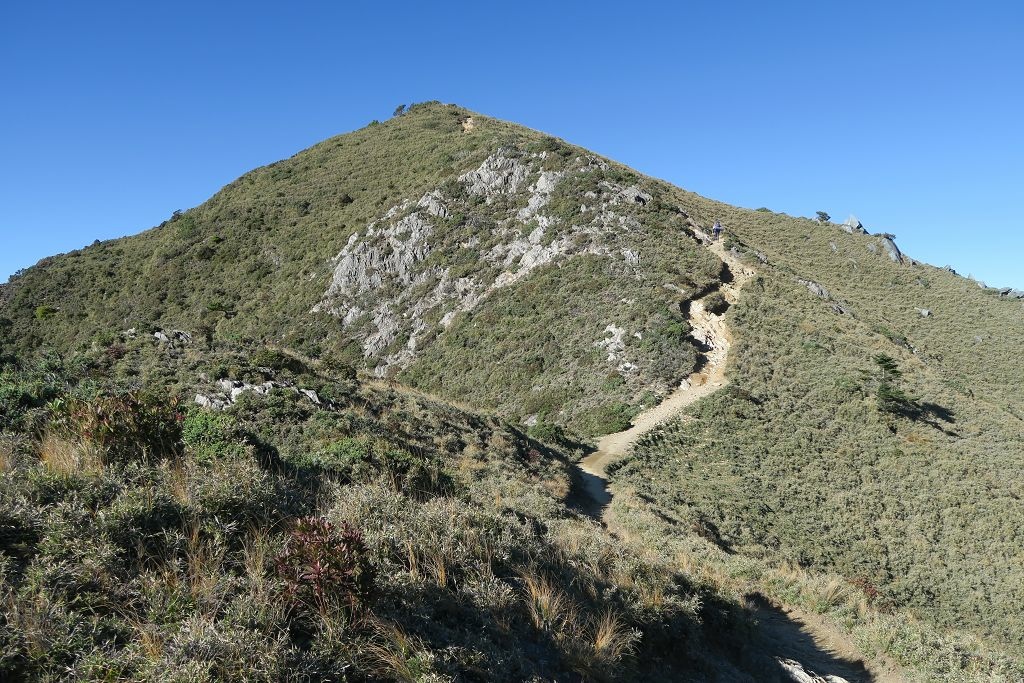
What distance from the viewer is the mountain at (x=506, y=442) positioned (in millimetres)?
4742

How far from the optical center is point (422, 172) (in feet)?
198

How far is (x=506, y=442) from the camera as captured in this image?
19.7 metres

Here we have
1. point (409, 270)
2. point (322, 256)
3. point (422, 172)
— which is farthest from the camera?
point (422, 172)

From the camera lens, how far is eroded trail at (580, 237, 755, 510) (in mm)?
21734

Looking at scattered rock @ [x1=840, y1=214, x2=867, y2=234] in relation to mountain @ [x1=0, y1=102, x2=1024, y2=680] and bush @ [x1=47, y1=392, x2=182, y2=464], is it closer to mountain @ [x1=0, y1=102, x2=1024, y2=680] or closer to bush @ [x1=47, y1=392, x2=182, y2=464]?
mountain @ [x1=0, y1=102, x2=1024, y2=680]

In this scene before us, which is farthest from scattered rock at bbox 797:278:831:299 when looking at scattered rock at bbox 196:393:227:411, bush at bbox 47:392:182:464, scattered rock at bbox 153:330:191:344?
bush at bbox 47:392:182:464

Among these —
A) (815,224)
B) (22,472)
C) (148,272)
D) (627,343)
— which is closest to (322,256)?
(148,272)

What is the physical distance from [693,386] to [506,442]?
14590 millimetres

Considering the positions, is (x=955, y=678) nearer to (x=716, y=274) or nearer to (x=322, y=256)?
(x=716, y=274)

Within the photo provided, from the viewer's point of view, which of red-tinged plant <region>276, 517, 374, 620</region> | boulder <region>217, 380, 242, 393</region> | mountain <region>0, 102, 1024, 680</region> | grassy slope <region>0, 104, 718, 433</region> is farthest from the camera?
grassy slope <region>0, 104, 718, 433</region>

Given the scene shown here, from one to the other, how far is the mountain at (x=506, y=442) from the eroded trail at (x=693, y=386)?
0.31 m

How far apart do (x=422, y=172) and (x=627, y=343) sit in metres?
38.2

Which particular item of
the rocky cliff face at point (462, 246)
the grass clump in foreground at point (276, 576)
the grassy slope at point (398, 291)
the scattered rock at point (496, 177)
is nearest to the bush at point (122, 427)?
the grass clump in foreground at point (276, 576)

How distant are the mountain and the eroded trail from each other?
1.02ft
